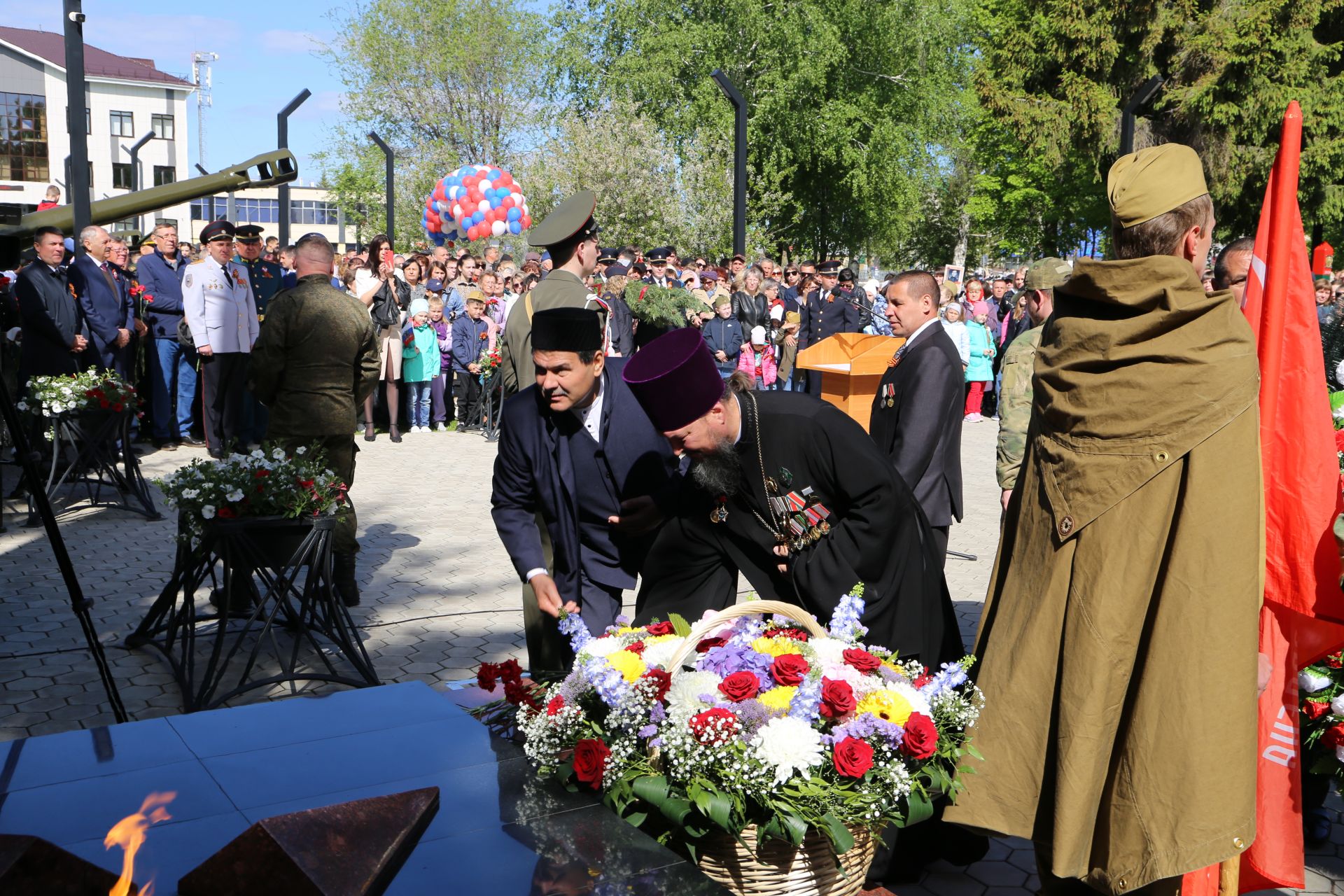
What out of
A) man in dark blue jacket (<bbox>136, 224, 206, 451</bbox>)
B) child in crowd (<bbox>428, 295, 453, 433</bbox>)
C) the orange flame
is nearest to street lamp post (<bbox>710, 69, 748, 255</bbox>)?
child in crowd (<bbox>428, 295, 453, 433</bbox>)

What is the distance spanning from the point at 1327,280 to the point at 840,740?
58.5 feet

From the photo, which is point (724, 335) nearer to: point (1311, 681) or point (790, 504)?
point (1311, 681)

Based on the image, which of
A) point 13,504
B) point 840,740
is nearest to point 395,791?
point 840,740

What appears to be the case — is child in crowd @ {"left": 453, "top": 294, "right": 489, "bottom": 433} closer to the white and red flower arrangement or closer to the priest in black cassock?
the priest in black cassock

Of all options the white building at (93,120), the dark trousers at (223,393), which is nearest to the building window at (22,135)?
the white building at (93,120)

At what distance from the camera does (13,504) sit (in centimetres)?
1016

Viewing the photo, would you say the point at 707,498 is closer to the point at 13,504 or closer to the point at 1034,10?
the point at 13,504

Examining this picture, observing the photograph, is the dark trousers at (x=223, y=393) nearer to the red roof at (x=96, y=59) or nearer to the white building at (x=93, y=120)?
the white building at (x=93, y=120)

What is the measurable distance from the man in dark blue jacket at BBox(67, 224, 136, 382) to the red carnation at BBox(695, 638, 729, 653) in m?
9.84

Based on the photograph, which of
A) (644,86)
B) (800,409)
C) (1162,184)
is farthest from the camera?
(644,86)

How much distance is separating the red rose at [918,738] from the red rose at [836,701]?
138 millimetres

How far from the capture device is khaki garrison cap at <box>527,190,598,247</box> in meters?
5.70

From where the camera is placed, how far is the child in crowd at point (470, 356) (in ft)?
50.3

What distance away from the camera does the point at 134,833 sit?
2434mm
